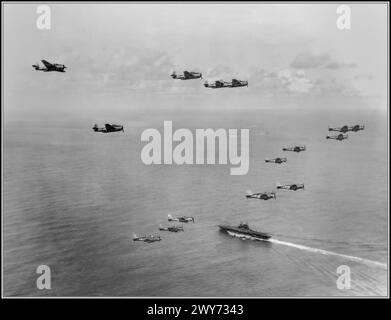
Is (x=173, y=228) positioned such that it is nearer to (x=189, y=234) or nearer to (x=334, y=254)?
(x=189, y=234)

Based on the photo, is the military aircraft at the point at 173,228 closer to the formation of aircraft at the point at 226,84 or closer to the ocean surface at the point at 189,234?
the ocean surface at the point at 189,234

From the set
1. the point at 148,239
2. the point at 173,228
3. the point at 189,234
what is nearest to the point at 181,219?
the point at 189,234

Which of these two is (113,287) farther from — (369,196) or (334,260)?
(369,196)

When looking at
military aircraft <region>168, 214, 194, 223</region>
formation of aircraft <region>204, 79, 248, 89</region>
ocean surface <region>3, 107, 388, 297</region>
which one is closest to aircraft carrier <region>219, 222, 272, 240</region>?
ocean surface <region>3, 107, 388, 297</region>

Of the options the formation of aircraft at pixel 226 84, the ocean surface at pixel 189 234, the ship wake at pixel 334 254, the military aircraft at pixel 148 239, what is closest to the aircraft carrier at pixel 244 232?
the ocean surface at pixel 189 234
